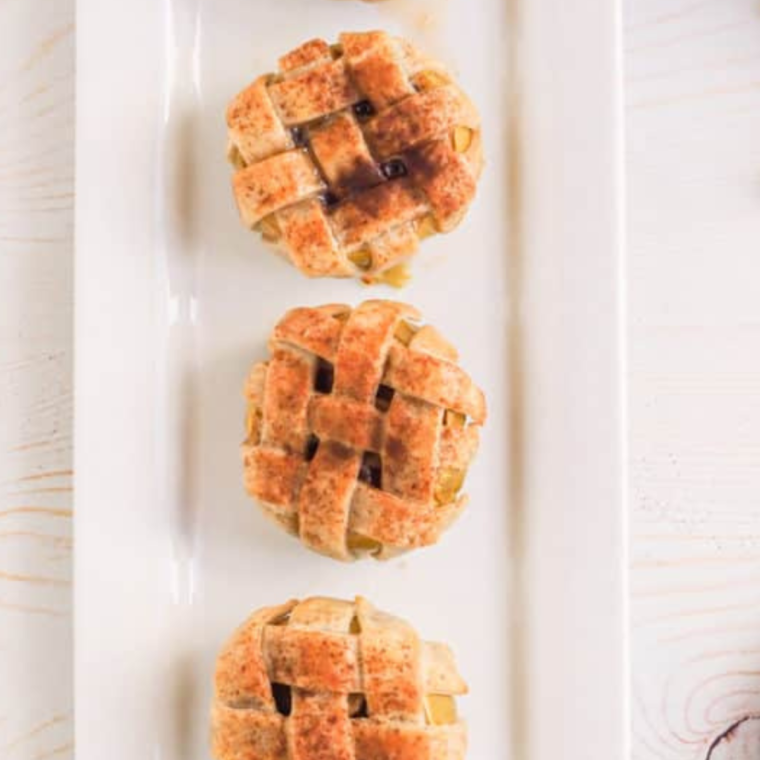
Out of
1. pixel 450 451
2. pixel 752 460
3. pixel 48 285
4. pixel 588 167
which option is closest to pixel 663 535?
pixel 752 460

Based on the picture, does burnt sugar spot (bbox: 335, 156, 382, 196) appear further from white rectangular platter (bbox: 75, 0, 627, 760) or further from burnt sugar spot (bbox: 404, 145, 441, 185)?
white rectangular platter (bbox: 75, 0, 627, 760)

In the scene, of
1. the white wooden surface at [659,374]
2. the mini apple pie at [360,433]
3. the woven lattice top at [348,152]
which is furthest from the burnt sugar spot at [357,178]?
the white wooden surface at [659,374]

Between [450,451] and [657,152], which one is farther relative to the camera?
[657,152]

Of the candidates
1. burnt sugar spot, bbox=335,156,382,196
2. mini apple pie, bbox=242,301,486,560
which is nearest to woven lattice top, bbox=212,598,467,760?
mini apple pie, bbox=242,301,486,560

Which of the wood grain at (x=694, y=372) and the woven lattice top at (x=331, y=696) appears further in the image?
the wood grain at (x=694, y=372)

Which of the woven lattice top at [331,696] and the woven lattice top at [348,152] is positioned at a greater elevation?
the woven lattice top at [348,152]

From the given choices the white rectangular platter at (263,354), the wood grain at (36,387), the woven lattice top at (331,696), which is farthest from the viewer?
the wood grain at (36,387)

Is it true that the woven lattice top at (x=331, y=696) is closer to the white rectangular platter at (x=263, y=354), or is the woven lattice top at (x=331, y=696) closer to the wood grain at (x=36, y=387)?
the white rectangular platter at (x=263, y=354)

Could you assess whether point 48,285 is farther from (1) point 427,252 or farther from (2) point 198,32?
(1) point 427,252
